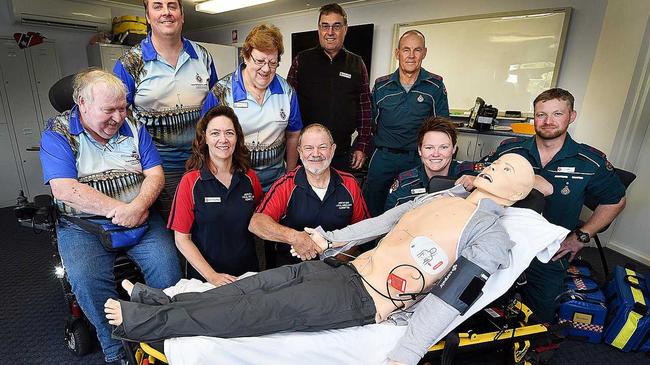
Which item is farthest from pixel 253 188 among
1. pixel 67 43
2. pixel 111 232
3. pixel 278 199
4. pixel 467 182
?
pixel 67 43

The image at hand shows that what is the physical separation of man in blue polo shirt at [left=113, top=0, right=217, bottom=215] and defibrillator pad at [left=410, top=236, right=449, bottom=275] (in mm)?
1462

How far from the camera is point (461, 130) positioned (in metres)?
3.90

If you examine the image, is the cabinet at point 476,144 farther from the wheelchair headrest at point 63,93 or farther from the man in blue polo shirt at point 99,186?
the wheelchair headrest at point 63,93

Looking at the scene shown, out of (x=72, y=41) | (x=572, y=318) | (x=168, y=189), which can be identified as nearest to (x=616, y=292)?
(x=572, y=318)

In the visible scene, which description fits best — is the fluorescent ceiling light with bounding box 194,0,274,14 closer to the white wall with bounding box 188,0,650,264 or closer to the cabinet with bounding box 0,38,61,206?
the cabinet with bounding box 0,38,61,206

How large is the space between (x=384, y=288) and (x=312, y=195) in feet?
2.10

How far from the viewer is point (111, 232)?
1680 millimetres

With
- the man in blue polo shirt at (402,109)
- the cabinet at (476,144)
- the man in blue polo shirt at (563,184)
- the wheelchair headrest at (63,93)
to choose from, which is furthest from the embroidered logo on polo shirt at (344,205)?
the cabinet at (476,144)

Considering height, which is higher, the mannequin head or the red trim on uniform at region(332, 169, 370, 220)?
the mannequin head

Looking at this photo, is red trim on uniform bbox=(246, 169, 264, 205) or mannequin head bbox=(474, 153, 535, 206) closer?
mannequin head bbox=(474, 153, 535, 206)

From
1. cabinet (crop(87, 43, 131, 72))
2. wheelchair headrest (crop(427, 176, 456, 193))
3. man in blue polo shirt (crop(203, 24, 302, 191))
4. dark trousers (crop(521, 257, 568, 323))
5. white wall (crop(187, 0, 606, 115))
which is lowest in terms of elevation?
dark trousers (crop(521, 257, 568, 323))

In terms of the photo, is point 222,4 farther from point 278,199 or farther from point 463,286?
point 463,286

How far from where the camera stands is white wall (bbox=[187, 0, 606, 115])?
350 centimetres

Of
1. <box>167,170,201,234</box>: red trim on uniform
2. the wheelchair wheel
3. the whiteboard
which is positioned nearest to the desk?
the whiteboard
